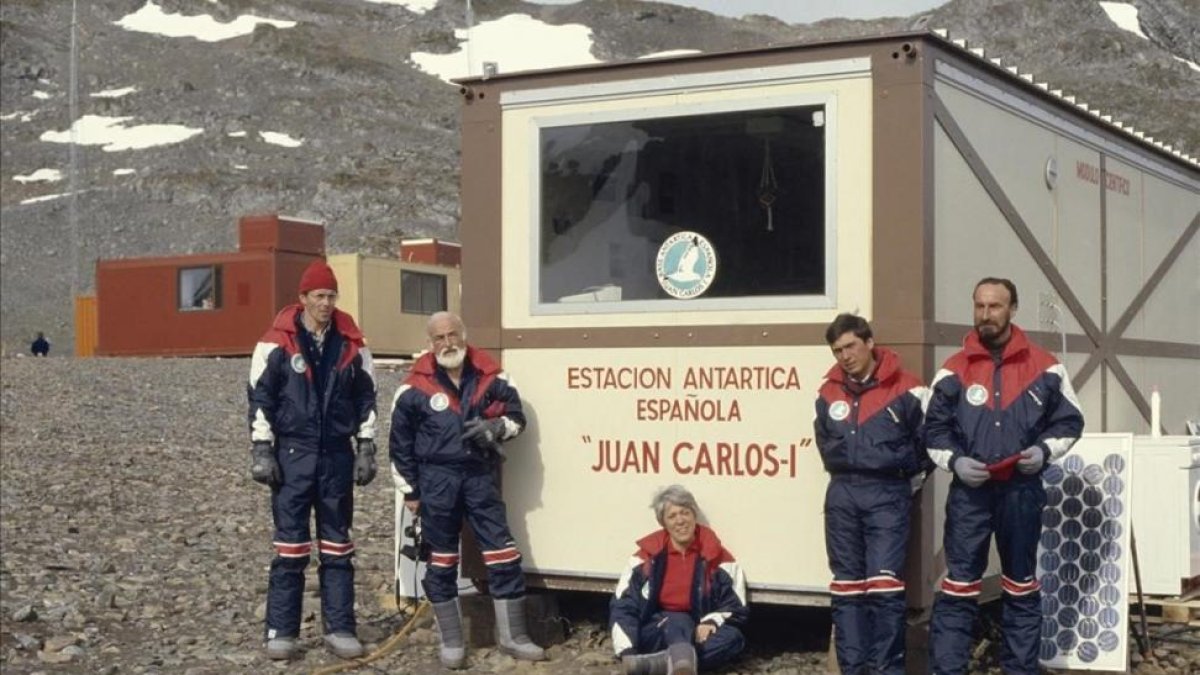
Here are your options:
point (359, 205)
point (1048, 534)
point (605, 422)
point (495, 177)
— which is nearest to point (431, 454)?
point (605, 422)

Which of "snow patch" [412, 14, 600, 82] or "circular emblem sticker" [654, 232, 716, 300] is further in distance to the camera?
"snow patch" [412, 14, 600, 82]

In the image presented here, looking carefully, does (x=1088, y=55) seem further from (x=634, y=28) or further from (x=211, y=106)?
(x=211, y=106)

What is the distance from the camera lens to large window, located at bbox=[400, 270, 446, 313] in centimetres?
3328

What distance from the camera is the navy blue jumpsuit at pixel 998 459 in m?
6.61

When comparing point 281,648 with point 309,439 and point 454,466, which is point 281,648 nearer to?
point 309,439

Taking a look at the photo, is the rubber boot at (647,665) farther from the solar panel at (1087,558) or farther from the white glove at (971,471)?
the solar panel at (1087,558)

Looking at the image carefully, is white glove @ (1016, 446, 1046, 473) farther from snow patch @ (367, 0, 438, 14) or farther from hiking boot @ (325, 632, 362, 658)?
snow patch @ (367, 0, 438, 14)

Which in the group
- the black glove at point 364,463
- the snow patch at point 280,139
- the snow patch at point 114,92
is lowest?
the black glove at point 364,463

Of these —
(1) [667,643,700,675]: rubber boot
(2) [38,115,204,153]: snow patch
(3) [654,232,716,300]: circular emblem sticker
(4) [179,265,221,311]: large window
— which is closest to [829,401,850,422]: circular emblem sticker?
(3) [654,232,716,300]: circular emblem sticker

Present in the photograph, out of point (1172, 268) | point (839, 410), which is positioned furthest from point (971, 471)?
point (1172, 268)

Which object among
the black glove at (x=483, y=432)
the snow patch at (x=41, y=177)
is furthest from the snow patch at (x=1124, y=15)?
the black glove at (x=483, y=432)

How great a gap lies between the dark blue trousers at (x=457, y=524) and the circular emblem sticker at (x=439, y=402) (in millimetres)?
280

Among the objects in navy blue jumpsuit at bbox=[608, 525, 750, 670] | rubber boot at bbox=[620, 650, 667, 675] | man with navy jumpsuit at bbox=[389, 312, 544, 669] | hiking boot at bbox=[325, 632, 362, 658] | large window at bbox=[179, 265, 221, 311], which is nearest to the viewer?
rubber boot at bbox=[620, 650, 667, 675]

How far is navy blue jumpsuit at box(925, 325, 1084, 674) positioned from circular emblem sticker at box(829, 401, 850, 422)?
349 mm
